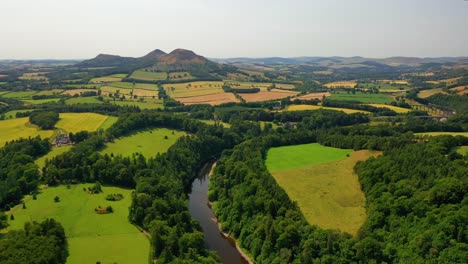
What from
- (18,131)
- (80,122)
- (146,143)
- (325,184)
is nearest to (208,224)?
(325,184)

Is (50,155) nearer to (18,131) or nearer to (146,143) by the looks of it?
(146,143)

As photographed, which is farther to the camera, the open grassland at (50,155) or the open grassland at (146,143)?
the open grassland at (146,143)

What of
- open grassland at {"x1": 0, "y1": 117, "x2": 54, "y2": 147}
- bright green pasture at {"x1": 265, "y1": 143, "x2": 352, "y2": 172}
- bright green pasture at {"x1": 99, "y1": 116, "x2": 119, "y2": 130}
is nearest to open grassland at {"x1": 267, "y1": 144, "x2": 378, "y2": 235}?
bright green pasture at {"x1": 265, "y1": 143, "x2": 352, "y2": 172}

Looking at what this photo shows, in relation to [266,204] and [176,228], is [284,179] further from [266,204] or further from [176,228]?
[176,228]

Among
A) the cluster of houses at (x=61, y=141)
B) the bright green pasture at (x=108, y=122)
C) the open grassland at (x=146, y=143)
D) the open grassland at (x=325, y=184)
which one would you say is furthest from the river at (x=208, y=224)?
the bright green pasture at (x=108, y=122)

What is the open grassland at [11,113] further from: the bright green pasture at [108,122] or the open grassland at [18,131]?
the bright green pasture at [108,122]
